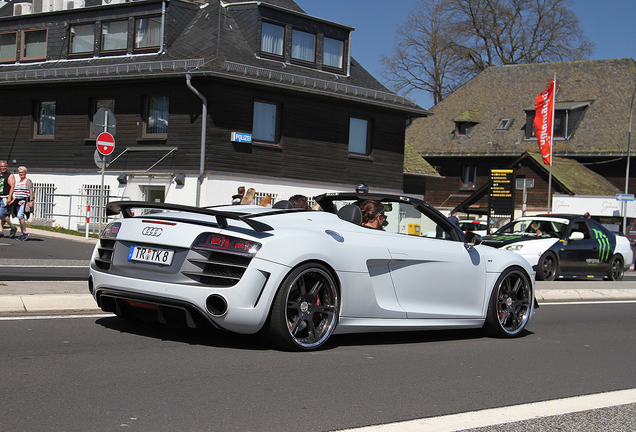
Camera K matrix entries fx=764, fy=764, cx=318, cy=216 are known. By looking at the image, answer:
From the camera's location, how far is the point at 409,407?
478cm

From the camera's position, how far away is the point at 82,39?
28828 mm

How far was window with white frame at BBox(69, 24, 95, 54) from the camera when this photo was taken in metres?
28.6

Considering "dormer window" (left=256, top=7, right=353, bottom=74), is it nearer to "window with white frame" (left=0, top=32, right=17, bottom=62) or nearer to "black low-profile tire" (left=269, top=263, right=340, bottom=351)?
"window with white frame" (left=0, top=32, right=17, bottom=62)

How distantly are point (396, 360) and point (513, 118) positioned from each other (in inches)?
1802

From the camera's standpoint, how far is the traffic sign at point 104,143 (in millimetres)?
19188

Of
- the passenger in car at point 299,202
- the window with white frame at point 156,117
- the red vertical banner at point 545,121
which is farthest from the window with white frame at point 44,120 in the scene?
the red vertical banner at point 545,121

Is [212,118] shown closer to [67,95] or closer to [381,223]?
[67,95]

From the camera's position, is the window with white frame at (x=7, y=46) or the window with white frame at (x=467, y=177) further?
the window with white frame at (x=467, y=177)

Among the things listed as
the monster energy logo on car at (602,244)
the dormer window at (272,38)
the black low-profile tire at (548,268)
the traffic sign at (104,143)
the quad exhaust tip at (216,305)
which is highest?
the dormer window at (272,38)

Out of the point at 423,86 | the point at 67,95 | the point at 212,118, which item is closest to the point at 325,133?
the point at 212,118

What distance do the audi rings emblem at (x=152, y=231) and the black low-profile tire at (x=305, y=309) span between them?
1.05 m

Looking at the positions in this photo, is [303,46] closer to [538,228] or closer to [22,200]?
[22,200]

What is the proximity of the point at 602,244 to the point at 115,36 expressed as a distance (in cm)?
1864

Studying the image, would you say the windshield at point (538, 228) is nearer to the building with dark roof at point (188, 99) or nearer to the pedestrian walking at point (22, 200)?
the pedestrian walking at point (22, 200)
